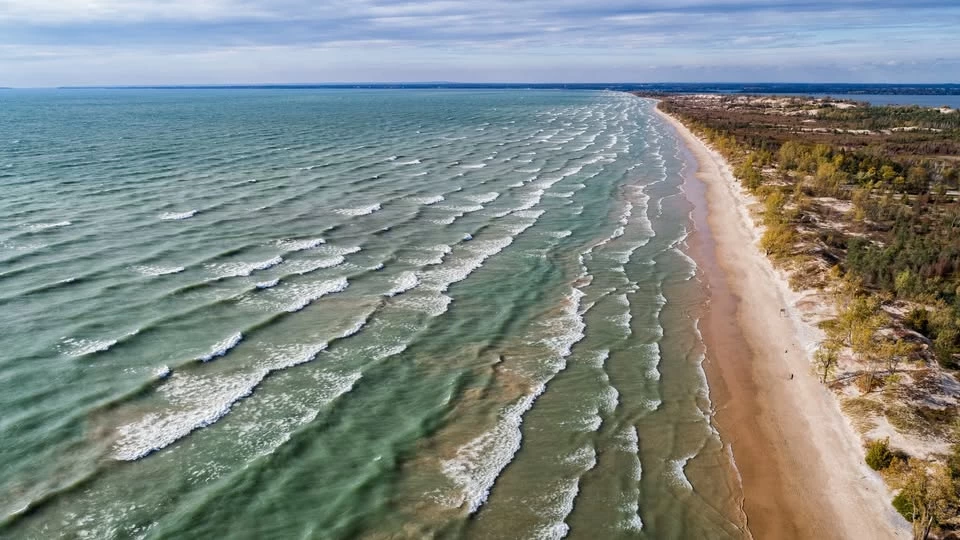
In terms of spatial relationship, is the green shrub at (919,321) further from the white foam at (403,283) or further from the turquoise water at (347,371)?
the white foam at (403,283)

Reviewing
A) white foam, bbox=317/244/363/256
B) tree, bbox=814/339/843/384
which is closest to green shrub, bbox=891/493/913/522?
tree, bbox=814/339/843/384

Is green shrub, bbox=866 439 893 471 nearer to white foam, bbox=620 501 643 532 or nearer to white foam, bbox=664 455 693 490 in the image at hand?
white foam, bbox=664 455 693 490

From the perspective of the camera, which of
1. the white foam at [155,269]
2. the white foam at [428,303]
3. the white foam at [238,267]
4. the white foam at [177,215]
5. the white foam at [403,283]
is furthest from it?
the white foam at [177,215]

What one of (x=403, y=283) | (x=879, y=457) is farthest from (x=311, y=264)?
(x=879, y=457)

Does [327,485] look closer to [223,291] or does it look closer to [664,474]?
[664,474]

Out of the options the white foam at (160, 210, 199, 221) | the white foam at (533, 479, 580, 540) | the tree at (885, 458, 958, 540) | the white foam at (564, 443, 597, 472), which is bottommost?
the white foam at (533, 479, 580, 540)

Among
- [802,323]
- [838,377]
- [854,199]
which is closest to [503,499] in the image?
[838,377]

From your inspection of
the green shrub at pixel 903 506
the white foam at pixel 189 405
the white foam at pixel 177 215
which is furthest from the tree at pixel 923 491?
the white foam at pixel 177 215
